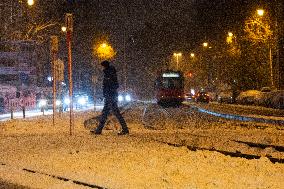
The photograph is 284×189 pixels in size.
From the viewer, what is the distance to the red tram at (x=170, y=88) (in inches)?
2076

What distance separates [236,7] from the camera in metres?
71.5

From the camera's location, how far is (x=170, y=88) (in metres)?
53.1

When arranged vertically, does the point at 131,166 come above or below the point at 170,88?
below

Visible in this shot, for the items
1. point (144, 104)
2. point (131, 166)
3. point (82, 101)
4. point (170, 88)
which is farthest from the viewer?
point (144, 104)

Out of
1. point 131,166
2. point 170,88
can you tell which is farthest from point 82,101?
point 131,166

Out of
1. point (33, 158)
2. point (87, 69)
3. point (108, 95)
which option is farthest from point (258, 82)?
point (33, 158)

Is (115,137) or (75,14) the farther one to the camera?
(75,14)

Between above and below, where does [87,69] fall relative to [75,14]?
below

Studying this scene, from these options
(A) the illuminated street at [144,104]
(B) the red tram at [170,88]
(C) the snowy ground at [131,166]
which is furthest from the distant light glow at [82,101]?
(C) the snowy ground at [131,166]

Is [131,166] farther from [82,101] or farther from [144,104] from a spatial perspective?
[144,104]

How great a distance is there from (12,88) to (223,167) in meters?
34.3

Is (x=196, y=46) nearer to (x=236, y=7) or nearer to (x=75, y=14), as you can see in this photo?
(x=236, y=7)

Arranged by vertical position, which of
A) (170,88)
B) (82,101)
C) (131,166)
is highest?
(170,88)

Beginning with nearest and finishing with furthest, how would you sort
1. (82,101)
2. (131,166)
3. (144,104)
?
(131,166), (82,101), (144,104)
